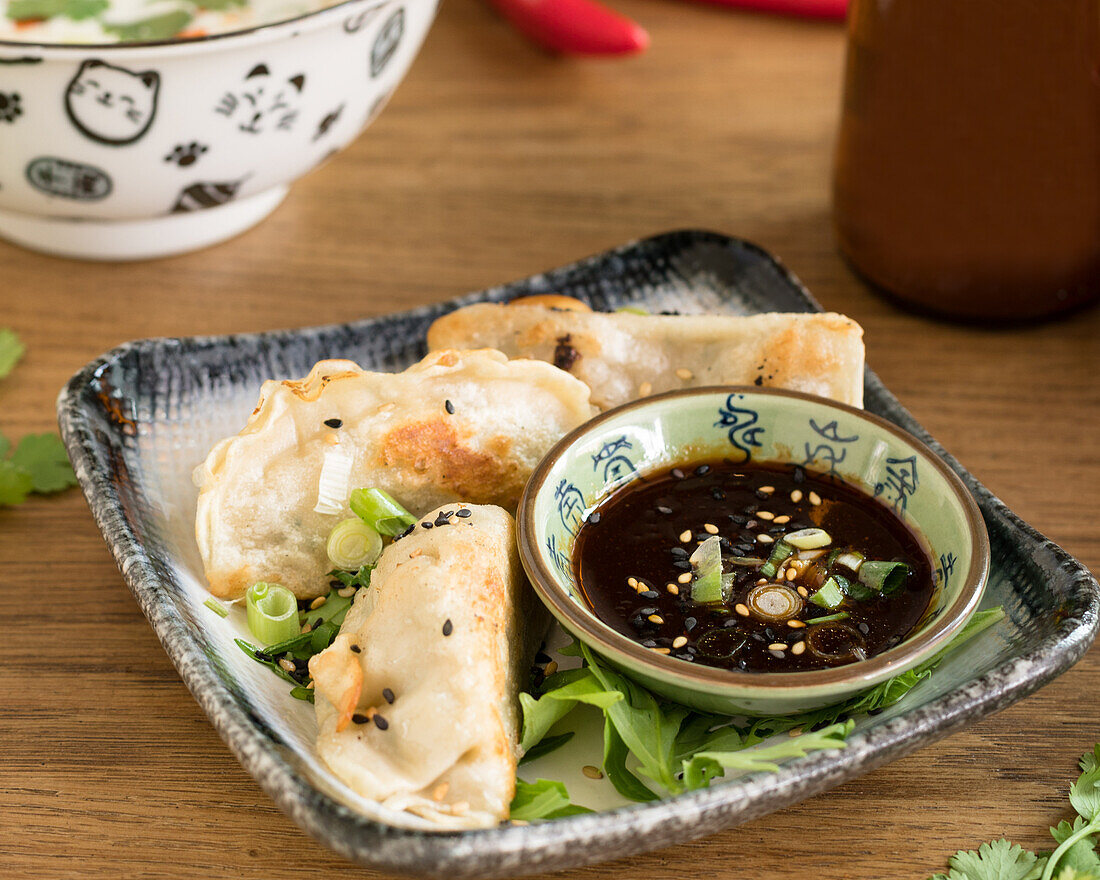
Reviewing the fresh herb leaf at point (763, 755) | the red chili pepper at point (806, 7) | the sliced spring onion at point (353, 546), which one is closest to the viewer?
the fresh herb leaf at point (763, 755)

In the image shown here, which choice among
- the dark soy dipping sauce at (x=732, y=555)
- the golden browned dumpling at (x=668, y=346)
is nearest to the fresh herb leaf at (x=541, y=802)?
the dark soy dipping sauce at (x=732, y=555)

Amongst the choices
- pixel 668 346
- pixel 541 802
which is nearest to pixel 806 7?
pixel 668 346

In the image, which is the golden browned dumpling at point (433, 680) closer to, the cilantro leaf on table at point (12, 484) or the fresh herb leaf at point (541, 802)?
the fresh herb leaf at point (541, 802)

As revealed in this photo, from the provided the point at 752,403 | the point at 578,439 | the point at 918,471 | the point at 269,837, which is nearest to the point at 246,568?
the point at 269,837

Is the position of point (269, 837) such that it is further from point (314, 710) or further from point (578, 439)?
point (578, 439)

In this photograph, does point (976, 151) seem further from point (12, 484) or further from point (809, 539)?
point (12, 484)

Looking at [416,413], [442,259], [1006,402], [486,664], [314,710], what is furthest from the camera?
[442,259]
